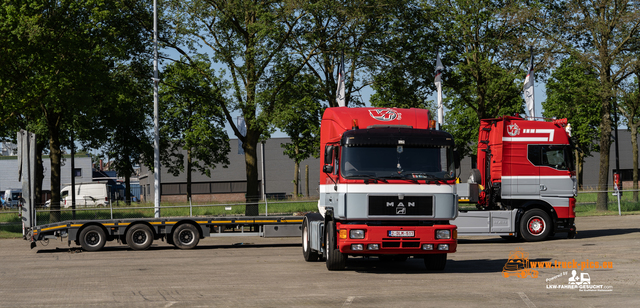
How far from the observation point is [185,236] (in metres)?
20.1

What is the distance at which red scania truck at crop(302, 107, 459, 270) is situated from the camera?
1172 centimetres

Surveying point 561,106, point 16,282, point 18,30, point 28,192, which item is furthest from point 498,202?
point 561,106

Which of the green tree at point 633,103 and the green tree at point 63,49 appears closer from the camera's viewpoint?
the green tree at point 63,49

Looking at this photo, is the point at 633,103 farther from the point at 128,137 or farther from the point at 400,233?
the point at 128,137

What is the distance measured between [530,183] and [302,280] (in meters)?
11.0

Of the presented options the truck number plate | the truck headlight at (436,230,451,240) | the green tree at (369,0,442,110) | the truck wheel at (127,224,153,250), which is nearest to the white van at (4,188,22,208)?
the green tree at (369,0,442,110)

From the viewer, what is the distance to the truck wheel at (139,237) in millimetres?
19766

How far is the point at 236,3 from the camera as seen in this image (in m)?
29.7

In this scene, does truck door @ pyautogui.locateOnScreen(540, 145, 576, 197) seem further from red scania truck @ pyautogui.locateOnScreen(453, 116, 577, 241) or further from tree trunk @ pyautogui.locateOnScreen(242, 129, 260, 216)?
tree trunk @ pyautogui.locateOnScreen(242, 129, 260, 216)

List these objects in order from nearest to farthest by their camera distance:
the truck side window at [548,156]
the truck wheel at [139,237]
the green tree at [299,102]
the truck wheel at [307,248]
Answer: the truck wheel at [307,248], the truck wheel at [139,237], the truck side window at [548,156], the green tree at [299,102]

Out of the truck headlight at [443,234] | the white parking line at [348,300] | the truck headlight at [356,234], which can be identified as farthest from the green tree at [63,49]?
the white parking line at [348,300]

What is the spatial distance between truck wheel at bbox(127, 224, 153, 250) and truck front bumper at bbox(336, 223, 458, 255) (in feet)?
32.5

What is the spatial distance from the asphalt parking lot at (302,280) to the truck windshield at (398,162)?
6.63 ft

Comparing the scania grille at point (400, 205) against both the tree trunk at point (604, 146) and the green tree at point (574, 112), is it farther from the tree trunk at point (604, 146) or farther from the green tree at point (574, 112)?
the green tree at point (574, 112)
